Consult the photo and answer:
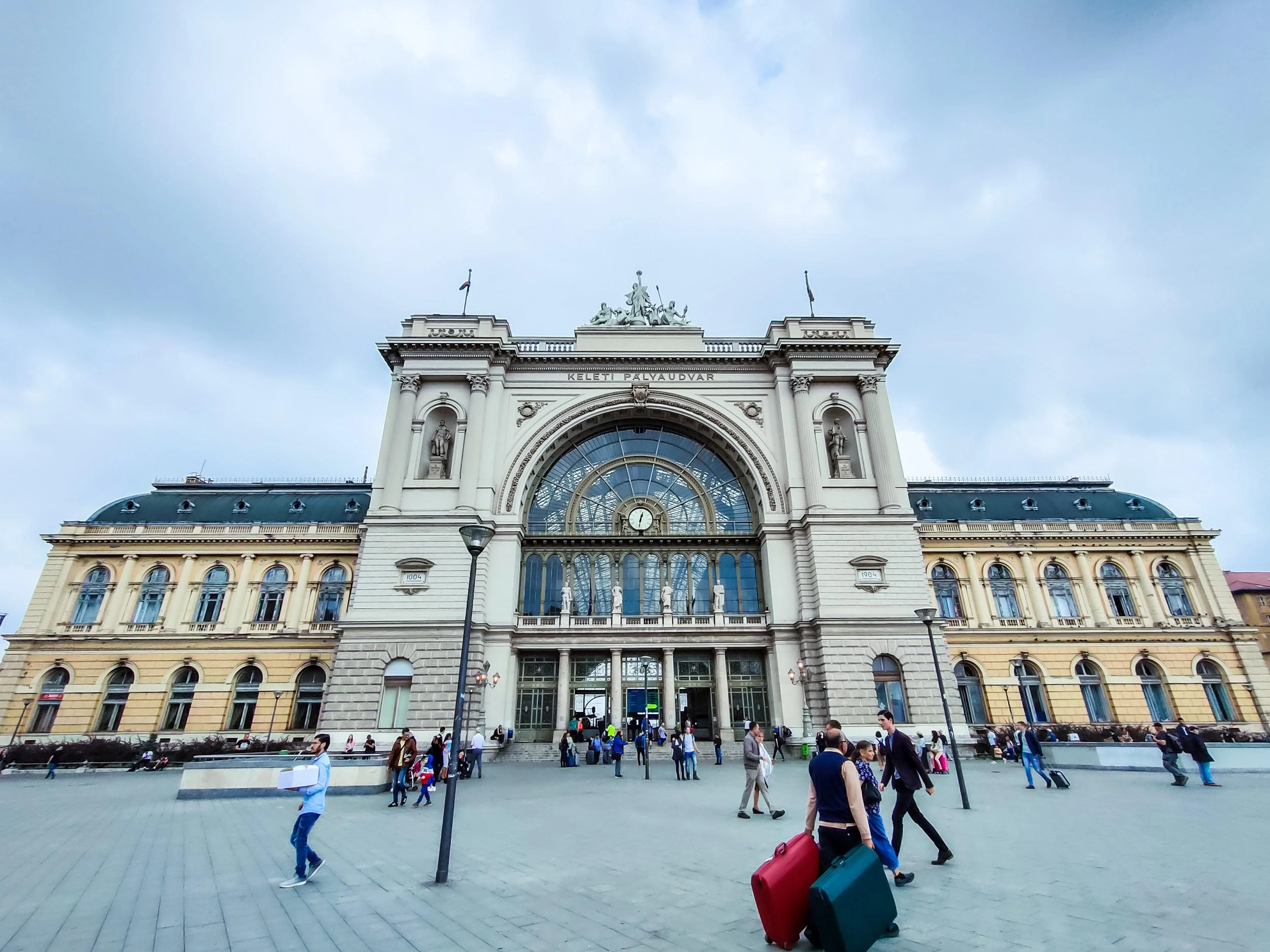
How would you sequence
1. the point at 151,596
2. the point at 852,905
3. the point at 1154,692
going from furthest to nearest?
the point at 151,596
the point at 1154,692
the point at 852,905

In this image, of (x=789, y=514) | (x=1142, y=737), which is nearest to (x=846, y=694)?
(x=789, y=514)

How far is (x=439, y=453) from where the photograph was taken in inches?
1467

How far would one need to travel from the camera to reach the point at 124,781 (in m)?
24.0

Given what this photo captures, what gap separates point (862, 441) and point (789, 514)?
700cm

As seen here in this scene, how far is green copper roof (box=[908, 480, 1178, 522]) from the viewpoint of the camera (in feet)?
148

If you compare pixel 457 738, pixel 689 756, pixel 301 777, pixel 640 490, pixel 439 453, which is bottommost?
pixel 689 756

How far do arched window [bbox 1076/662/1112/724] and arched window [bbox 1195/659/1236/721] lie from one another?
20.2ft

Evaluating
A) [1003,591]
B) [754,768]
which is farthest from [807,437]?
[754,768]

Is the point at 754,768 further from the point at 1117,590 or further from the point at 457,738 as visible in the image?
the point at 1117,590

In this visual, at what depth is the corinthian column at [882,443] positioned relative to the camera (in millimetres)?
35812

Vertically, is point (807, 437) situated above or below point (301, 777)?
above

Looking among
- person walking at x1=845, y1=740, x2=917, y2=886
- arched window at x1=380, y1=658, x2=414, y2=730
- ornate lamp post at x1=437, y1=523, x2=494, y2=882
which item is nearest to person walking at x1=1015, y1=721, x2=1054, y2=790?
person walking at x1=845, y1=740, x2=917, y2=886

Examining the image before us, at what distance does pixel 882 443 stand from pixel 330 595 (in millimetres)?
37372

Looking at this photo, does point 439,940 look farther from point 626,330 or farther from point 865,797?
point 626,330
